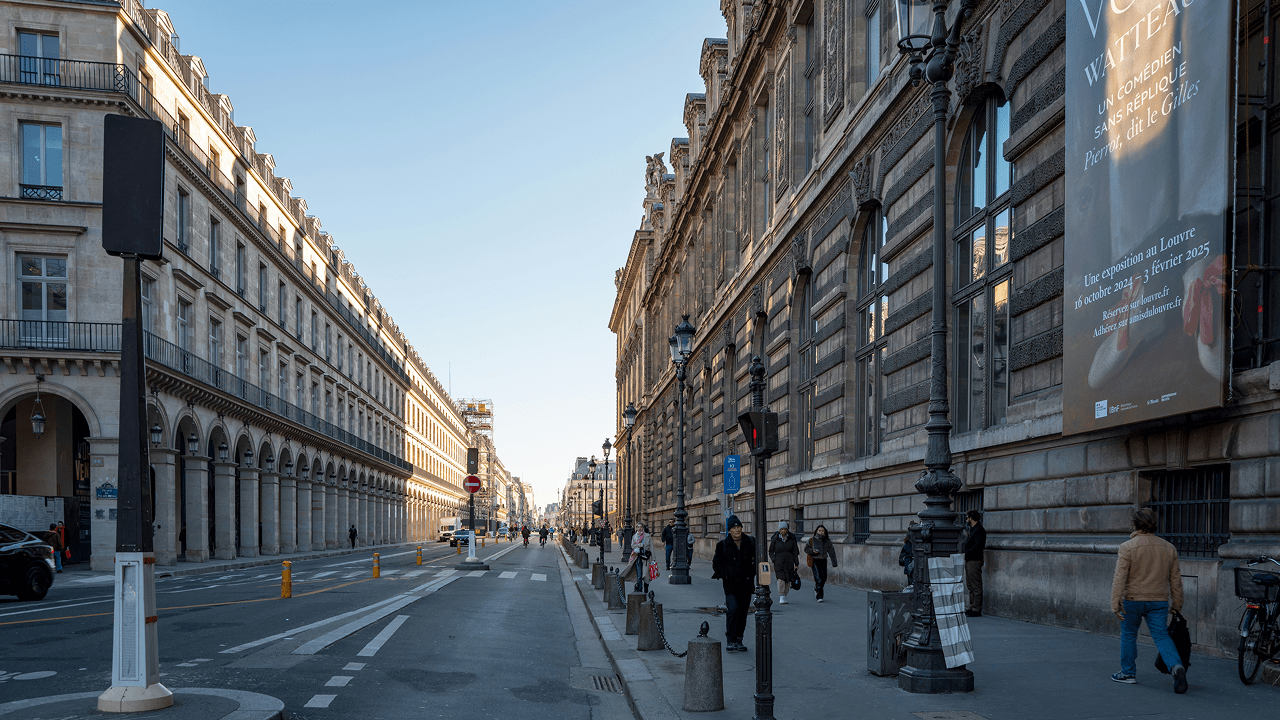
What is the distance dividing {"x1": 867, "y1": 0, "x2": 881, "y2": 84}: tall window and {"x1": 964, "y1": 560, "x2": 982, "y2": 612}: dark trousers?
11610 mm

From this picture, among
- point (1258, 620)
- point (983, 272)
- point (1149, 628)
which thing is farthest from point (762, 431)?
point (983, 272)

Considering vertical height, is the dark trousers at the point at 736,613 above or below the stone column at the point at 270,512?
above

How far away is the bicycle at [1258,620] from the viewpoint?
7.91 metres

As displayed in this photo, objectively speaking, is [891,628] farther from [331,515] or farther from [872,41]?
[331,515]

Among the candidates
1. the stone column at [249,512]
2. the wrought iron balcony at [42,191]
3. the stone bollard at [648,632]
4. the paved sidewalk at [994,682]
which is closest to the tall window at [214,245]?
the wrought iron balcony at [42,191]

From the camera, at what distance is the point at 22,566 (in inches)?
734

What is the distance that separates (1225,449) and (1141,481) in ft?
4.66

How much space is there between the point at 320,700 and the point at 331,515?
56.5 m

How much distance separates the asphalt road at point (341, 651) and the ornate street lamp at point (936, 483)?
9.53 ft

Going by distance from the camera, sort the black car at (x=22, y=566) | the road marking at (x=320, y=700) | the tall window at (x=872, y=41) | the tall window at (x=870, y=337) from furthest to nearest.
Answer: the tall window at (x=872, y=41), the tall window at (x=870, y=337), the black car at (x=22, y=566), the road marking at (x=320, y=700)

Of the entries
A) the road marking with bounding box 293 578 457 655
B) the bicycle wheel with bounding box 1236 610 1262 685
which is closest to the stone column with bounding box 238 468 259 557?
the road marking with bounding box 293 578 457 655

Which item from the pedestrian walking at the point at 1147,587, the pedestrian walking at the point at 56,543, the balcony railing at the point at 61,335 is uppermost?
the balcony railing at the point at 61,335

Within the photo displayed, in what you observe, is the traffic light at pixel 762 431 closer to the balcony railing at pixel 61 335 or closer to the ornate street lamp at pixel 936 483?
the ornate street lamp at pixel 936 483

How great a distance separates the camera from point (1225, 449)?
382 inches
